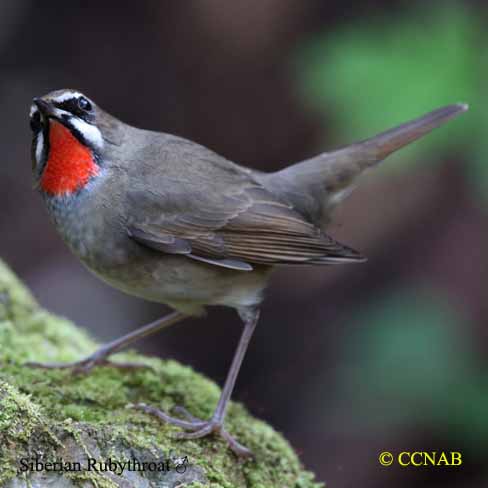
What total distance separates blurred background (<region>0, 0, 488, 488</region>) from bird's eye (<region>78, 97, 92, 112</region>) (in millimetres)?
2135

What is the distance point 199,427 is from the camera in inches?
147

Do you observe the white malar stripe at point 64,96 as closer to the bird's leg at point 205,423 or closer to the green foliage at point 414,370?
the bird's leg at point 205,423

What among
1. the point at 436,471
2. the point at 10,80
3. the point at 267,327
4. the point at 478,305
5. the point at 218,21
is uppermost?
the point at 218,21

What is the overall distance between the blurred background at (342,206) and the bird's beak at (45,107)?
2.36 metres

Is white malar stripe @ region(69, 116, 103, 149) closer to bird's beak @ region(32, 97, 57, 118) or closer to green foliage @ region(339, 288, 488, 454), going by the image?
bird's beak @ region(32, 97, 57, 118)

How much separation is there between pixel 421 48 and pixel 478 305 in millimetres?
2729

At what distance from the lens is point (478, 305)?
8.09 meters

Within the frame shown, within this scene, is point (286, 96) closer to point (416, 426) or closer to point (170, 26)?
point (170, 26)

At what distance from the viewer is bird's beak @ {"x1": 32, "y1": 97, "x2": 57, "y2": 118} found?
3.75 m

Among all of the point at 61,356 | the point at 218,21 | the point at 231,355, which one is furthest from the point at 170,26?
the point at 61,356

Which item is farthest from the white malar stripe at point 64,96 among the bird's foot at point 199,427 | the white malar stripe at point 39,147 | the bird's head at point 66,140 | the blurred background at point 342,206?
the blurred background at point 342,206

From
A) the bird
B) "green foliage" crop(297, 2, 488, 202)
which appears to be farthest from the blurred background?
the bird

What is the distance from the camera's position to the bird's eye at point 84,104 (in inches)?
154

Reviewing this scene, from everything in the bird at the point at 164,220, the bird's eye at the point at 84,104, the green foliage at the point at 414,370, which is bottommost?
the green foliage at the point at 414,370
